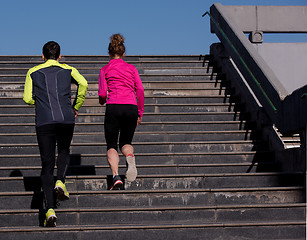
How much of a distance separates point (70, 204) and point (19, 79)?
533 centimetres

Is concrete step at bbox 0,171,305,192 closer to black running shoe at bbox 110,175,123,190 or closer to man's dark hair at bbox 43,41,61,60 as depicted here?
black running shoe at bbox 110,175,123,190

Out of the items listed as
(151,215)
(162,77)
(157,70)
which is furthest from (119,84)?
(157,70)

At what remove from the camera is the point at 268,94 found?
27.3ft

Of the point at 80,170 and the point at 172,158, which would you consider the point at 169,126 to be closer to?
the point at 172,158

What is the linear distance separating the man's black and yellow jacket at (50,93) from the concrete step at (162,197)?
947 millimetres

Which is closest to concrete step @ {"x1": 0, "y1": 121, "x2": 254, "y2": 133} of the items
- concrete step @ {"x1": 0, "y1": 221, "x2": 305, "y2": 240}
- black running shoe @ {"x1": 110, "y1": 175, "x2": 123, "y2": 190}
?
black running shoe @ {"x1": 110, "y1": 175, "x2": 123, "y2": 190}

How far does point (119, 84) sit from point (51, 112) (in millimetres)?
983

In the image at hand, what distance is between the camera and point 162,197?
638 centimetres

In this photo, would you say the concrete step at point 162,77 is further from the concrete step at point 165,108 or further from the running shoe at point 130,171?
the running shoe at point 130,171

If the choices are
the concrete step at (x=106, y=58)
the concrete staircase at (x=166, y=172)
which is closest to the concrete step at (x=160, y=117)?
the concrete staircase at (x=166, y=172)

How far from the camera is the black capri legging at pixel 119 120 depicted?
20.7ft

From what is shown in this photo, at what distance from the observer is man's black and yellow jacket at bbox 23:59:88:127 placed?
18.8ft

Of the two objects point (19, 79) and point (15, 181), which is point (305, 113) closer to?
point (15, 181)

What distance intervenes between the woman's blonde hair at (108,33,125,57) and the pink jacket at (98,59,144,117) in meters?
0.11
